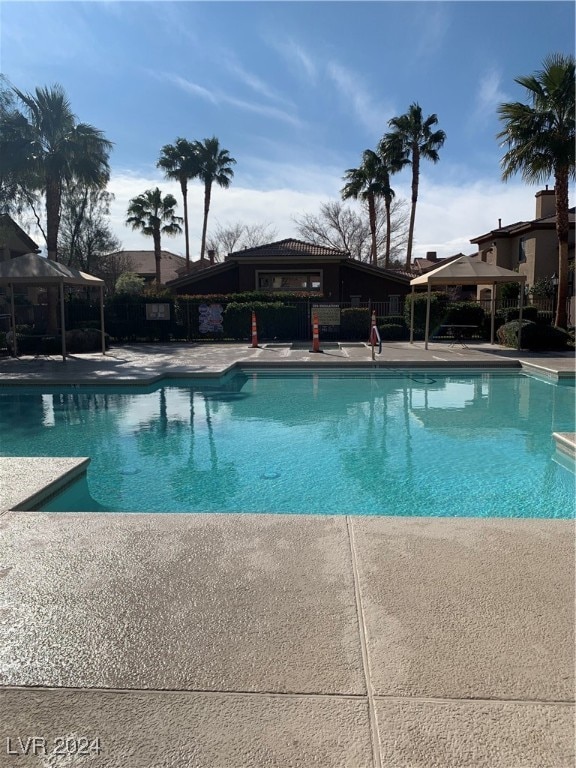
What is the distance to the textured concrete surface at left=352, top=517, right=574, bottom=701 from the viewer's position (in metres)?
2.19

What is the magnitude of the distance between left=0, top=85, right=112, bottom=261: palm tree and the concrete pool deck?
1863 centimetres

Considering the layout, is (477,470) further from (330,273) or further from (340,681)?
(330,273)

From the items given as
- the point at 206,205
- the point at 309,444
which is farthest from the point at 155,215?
the point at 309,444

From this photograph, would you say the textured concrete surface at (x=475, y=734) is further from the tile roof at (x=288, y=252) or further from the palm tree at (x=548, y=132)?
the tile roof at (x=288, y=252)

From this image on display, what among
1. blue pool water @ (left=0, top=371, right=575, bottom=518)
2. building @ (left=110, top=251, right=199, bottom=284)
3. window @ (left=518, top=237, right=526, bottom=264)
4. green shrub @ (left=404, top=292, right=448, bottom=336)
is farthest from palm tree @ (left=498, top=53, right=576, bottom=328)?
building @ (left=110, top=251, right=199, bottom=284)

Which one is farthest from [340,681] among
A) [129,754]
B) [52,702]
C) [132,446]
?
[132,446]

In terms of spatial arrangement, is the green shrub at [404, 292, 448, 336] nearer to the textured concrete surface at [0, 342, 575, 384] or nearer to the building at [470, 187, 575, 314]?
the textured concrete surface at [0, 342, 575, 384]

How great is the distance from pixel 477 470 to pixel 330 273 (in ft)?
74.6

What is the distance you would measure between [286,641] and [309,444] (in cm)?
540

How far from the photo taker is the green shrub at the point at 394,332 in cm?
2252

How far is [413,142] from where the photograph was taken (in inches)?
1357

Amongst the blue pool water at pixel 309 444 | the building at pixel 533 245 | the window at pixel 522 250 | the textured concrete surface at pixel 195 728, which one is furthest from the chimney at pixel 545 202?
the textured concrete surface at pixel 195 728

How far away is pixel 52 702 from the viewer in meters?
2.08

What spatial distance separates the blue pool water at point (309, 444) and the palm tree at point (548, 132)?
9222 mm
